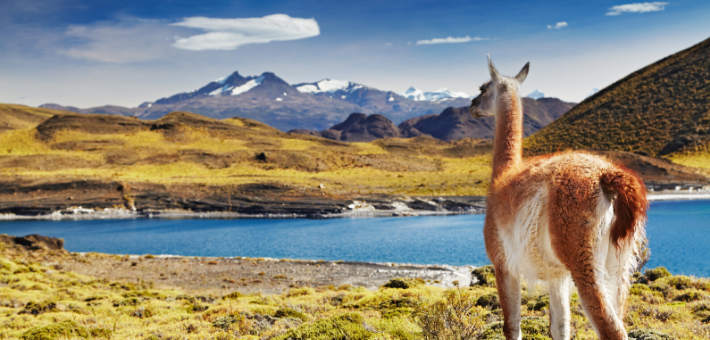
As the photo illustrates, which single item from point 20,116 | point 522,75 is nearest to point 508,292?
point 522,75

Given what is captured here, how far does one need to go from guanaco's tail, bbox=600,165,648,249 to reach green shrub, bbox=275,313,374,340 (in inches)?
155

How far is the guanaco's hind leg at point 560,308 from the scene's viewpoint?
3536 millimetres

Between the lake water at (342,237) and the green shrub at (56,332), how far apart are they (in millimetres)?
17000

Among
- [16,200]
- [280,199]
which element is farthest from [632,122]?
[16,200]

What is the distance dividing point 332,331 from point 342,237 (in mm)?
24496

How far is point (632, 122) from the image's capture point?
59.3 m

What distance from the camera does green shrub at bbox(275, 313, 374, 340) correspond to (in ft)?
18.7

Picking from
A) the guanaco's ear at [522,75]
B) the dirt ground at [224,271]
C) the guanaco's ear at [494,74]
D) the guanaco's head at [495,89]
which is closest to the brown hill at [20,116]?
the dirt ground at [224,271]

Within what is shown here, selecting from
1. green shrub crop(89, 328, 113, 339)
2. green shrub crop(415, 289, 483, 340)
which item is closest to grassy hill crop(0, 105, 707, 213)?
green shrub crop(89, 328, 113, 339)

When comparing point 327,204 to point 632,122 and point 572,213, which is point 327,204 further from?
point 632,122

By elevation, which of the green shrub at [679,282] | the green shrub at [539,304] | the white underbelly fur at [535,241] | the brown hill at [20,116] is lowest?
the green shrub at [679,282]

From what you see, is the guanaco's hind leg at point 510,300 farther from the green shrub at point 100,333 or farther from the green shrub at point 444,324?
the green shrub at point 100,333

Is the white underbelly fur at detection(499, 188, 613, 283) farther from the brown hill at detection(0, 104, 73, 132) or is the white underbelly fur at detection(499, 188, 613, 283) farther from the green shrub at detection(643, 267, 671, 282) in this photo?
the brown hill at detection(0, 104, 73, 132)

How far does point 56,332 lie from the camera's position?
279 inches
